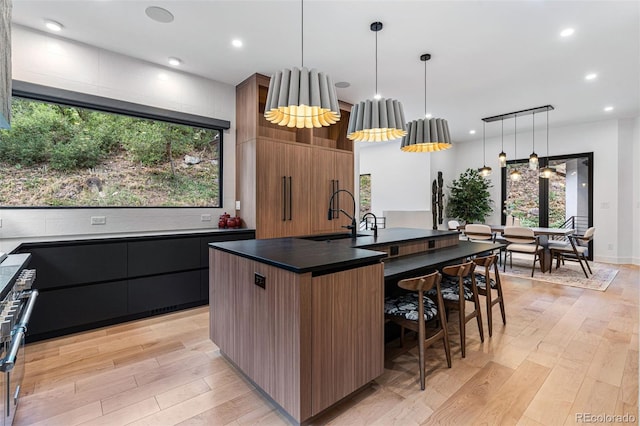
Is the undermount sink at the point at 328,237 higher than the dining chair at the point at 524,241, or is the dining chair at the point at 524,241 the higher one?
the undermount sink at the point at 328,237

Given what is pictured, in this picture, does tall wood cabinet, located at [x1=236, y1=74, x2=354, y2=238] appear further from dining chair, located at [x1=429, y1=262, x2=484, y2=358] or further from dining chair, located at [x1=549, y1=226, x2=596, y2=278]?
dining chair, located at [x1=549, y1=226, x2=596, y2=278]

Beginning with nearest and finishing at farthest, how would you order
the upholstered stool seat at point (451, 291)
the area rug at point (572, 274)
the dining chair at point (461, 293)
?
the dining chair at point (461, 293) → the upholstered stool seat at point (451, 291) → the area rug at point (572, 274)

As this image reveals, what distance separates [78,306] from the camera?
114 inches

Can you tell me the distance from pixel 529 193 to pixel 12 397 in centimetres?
947

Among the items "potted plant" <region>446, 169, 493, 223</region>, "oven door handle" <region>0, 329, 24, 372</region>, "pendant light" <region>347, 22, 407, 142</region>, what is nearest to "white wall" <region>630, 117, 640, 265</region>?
"potted plant" <region>446, 169, 493, 223</region>

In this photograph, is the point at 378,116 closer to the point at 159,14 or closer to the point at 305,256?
the point at 305,256

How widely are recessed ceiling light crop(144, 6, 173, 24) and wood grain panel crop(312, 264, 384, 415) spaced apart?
9.62ft

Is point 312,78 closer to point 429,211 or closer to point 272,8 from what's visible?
point 272,8

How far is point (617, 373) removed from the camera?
225cm

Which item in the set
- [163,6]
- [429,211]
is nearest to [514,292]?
[429,211]

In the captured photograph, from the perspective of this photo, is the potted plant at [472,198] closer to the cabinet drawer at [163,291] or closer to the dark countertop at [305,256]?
the dark countertop at [305,256]

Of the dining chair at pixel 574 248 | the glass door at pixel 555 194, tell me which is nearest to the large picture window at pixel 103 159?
the dining chair at pixel 574 248

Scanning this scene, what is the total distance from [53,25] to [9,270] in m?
2.71

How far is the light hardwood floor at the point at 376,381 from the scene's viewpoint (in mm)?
1797
